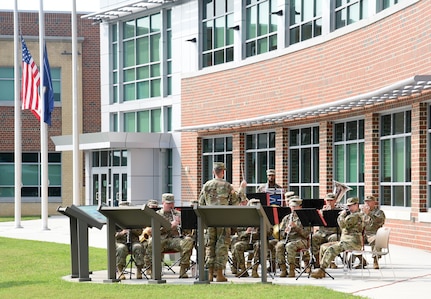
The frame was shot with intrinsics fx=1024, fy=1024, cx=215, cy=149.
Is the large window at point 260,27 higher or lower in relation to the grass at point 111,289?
higher

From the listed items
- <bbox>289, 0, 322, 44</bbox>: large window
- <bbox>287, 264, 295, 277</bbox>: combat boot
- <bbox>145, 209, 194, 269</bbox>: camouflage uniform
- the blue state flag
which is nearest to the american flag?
the blue state flag

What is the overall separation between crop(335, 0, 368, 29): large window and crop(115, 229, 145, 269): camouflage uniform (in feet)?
40.0

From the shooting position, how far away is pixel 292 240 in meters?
18.2

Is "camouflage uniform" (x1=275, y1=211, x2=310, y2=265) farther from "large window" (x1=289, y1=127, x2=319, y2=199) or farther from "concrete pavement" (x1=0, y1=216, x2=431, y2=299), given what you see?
"large window" (x1=289, y1=127, x2=319, y2=199)

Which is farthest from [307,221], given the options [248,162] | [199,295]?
[248,162]

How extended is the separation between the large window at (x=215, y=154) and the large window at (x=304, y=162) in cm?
474

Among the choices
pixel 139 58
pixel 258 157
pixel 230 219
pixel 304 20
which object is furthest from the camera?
pixel 139 58

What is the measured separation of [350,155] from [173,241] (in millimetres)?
12076

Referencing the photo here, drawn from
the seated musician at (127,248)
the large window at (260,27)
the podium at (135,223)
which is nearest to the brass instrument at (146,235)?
the seated musician at (127,248)

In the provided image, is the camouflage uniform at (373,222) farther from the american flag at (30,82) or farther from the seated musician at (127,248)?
the american flag at (30,82)

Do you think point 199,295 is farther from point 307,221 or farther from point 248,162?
point 248,162

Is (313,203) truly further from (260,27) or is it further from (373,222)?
(260,27)

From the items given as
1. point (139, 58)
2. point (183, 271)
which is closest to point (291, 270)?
point (183, 271)

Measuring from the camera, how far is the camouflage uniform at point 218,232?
17.1 m
